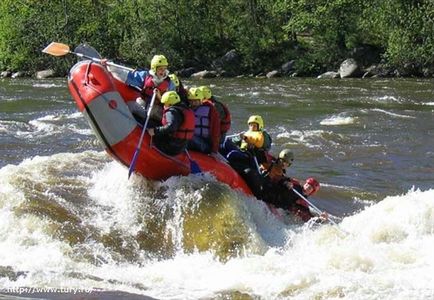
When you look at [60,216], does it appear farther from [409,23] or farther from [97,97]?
[409,23]

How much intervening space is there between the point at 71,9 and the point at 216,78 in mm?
14343

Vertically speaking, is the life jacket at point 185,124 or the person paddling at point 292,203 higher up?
the life jacket at point 185,124

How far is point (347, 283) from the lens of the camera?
6.68 metres

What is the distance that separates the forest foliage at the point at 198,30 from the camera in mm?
42500

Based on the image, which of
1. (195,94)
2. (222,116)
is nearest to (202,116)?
(195,94)

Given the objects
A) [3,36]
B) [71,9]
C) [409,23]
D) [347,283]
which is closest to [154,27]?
[71,9]

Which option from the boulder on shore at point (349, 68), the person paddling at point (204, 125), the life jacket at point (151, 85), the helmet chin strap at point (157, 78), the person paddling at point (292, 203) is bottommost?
the boulder on shore at point (349, 68)

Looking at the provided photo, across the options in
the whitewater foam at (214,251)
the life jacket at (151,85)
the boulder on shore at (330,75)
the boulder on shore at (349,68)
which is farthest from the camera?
the boulder on shore at (330,75)

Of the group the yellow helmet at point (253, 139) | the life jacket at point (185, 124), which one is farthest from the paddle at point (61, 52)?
the yellow helmet at point (253, 139)

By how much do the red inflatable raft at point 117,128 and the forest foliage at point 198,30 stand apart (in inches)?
1315

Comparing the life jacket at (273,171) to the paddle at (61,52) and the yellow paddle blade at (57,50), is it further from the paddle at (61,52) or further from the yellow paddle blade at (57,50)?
the yellow paddle blade at (57,50)

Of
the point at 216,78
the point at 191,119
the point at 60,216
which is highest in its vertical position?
the point at 191,119

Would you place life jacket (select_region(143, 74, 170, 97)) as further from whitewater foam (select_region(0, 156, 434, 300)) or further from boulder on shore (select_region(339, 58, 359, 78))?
boulder on shore (select_region(339, 58, 359, 78))

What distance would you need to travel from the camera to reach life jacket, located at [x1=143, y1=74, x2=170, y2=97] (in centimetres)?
916
